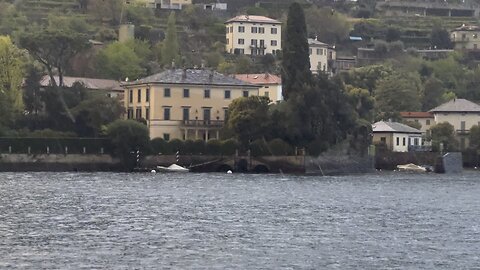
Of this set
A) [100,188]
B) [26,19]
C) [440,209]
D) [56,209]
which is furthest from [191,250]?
[26,19]

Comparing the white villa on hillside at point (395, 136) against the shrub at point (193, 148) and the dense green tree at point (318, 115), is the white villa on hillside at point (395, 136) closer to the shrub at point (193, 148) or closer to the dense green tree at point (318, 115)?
the dense green tree at point (318, 115)

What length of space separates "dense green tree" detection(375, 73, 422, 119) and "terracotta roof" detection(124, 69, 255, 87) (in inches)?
1080

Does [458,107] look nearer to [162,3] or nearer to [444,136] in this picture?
[444,136]

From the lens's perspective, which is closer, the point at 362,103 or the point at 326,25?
the point at 362,103

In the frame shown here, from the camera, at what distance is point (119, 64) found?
476 feet

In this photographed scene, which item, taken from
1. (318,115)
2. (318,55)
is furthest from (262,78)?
(318,55)

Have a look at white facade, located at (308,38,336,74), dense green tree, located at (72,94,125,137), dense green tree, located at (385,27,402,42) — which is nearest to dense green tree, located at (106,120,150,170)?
dense green tree, located at (72,94,125,137)

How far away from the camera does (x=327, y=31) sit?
193250mm

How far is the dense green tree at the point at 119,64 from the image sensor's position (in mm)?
143250

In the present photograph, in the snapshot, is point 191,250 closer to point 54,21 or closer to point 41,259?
point 41,259

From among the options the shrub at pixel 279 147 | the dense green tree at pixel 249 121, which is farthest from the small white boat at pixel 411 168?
the dense green tree at pixel 249 121

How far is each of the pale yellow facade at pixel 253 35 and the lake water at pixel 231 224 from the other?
234 ft

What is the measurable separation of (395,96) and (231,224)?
8899 cm

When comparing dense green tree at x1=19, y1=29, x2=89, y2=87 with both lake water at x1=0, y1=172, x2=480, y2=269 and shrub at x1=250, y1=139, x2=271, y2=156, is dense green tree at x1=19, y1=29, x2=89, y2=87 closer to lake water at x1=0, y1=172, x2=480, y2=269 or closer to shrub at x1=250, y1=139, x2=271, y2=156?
shrub at x1=250, y1=139, x2=271, y2=156
